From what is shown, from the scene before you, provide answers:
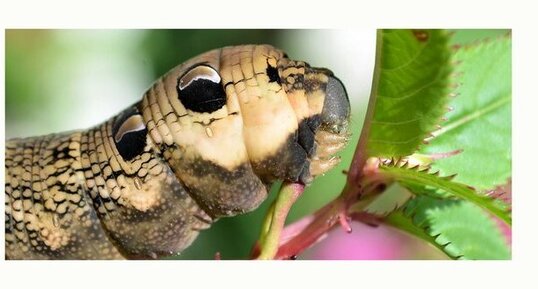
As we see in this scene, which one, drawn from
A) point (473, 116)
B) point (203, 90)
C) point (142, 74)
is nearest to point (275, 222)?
point (203, 90)

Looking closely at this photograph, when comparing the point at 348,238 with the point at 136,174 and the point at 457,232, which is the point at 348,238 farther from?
the point at 136,174

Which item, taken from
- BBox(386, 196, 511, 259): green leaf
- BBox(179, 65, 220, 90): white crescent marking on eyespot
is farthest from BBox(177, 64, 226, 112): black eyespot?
BBox(386, 196, 511, 259): green leaf

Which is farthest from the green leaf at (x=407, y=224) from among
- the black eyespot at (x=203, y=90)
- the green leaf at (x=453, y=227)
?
the black eyespot at (x=203, y=90)

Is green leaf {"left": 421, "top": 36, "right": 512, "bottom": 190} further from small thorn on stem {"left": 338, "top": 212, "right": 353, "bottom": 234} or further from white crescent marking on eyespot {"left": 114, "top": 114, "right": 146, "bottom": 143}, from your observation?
white crescent marking on eyespot {"left": 114, "top": 114, "right": 146, "bottom": 143}

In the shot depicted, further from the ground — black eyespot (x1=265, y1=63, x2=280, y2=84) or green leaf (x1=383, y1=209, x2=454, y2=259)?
black eyespot (x1=265, y1=63, x2=280, y2=84)

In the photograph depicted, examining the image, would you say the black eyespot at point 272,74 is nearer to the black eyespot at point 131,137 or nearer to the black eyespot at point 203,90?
the black eyespot at point 203,90

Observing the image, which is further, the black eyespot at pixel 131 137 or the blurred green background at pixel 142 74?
the blurred green background at pixel 142 74

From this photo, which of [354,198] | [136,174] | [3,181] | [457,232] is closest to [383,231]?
[457,232]
